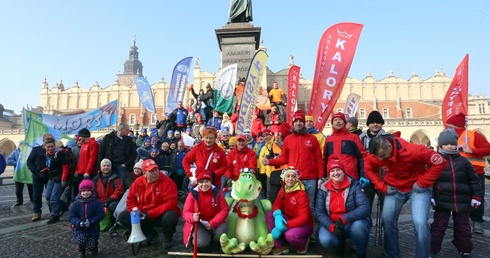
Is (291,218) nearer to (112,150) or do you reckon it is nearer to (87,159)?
(112,150)

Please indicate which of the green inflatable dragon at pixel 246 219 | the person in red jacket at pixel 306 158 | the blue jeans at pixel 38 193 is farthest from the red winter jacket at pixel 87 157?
the person in red jacket at pixel 306 158

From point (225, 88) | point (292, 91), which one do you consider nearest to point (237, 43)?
point (225, 88)

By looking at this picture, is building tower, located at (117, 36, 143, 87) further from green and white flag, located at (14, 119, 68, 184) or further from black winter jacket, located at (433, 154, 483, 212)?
black winter jacket, located at (433, 154, 483, 212)

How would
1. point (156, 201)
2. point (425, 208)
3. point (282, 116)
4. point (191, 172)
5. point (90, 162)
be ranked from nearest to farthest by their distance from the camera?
point (425, 208), point (156, 201), point (191, 172), point (90, 162), point (282, 116)

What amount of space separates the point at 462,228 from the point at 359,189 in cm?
143

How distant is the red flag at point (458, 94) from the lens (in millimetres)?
5901

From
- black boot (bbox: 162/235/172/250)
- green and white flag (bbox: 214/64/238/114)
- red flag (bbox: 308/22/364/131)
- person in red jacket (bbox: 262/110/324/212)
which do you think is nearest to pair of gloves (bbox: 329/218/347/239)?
person in red jacket (bbox: 262/110/324/212)

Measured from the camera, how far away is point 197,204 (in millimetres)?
3742

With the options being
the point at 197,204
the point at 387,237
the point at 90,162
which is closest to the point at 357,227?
the point at 387,237

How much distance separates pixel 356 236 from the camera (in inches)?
133

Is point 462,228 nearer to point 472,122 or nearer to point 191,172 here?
point 191,172

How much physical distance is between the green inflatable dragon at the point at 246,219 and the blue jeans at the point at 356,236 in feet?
2.23

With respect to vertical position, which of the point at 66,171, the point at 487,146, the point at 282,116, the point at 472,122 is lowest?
the point at 66,171

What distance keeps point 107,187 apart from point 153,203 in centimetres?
141
